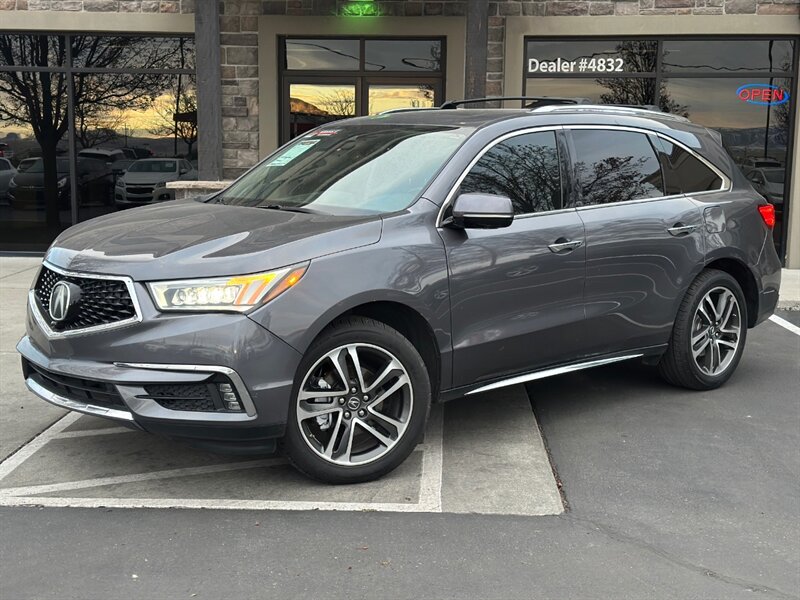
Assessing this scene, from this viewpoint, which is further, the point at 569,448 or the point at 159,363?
the point at 569,448

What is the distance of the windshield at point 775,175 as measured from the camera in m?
11.5

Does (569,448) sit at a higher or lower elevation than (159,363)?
lower

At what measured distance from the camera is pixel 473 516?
3898mm

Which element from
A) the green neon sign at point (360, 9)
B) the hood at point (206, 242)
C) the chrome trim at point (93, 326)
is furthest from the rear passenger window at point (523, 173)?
the green neon sign at point (360, 9)

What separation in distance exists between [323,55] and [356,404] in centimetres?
852

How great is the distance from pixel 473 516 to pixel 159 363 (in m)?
1.53

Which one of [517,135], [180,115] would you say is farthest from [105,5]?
[517,135]

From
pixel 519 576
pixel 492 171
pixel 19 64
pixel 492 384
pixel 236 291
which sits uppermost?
pixel 19 64

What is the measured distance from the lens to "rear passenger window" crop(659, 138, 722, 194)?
18.5ft

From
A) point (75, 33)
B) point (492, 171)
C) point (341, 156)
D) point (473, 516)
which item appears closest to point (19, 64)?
point (75, 33)

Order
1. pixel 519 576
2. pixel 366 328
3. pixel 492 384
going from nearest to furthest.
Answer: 1. pixel 519 576
2. pixel 366 328
3. pixel 492 384

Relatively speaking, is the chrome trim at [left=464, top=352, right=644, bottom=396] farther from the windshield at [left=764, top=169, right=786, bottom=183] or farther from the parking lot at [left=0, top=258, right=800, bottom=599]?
the windshield at [left=764, top=169, right=786, bottom=183]

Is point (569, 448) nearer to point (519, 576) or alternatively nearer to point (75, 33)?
point (519, 576)

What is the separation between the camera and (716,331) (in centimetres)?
589
